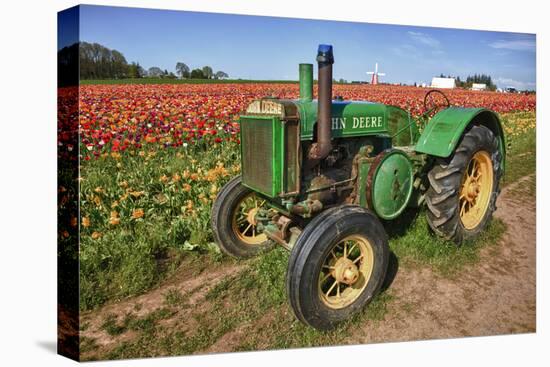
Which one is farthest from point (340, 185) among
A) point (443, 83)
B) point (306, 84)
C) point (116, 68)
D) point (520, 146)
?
point (520, 146)

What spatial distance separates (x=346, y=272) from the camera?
3.13 metres

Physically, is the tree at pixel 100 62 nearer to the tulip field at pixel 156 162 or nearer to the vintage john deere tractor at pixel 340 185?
the tulip field at pixel 156 162

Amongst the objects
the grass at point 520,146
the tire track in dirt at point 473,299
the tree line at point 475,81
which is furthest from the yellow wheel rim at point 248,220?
the grass at point 520,146

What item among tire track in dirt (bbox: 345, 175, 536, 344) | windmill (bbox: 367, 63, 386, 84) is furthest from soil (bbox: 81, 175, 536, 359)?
windmill (bbox: 367, 63, 386, 84)

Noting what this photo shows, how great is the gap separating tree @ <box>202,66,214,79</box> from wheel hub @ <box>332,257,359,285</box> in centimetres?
181

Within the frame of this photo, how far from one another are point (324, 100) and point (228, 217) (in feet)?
4.67

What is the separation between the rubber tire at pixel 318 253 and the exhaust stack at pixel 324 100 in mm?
460

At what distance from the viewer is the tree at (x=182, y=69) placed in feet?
11.5

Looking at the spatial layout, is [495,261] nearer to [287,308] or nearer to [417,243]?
[417,243]

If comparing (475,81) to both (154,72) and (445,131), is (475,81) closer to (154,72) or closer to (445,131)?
(445,131)

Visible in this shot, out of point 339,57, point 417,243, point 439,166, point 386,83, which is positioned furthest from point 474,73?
point 417,243

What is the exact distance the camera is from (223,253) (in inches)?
153

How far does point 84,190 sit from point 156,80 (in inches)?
40.5

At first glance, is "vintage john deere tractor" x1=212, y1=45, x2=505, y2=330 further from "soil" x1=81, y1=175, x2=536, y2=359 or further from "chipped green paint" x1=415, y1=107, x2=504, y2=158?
"soil" x1=81, y1=175, x2=536, y2=359
